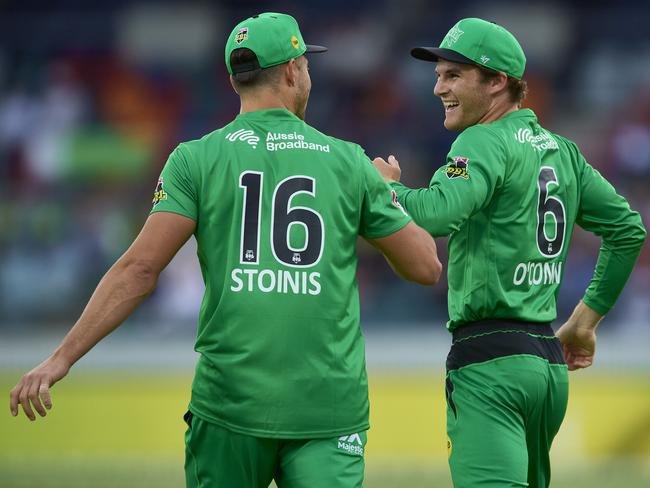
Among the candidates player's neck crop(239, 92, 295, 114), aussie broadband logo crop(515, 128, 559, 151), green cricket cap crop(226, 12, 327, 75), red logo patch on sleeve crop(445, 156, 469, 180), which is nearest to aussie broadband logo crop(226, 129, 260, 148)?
player's neck crop(239, 92, 295, 114)

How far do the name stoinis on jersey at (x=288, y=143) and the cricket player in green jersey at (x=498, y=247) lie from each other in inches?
20.2

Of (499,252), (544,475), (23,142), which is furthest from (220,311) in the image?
(23,142)

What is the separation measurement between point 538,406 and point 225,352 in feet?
4.56

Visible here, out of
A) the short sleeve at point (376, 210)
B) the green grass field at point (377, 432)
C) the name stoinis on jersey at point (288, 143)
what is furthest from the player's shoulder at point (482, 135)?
the green grass field at point (377, 432)

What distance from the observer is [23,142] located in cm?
1450

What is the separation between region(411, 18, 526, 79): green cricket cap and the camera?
16.8ft

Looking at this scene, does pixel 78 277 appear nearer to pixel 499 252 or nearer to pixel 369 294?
pixel 369 294

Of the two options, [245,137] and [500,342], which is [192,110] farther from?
[245,137]

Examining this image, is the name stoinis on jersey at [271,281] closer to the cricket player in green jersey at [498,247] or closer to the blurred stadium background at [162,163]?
the cricket player in green jersey at [498,247]

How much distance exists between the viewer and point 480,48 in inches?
202

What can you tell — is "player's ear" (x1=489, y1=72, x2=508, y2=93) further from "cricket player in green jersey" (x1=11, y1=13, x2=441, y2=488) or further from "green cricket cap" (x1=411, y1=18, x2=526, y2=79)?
"cricket player in green jersey" (x1=11, y1=13, x2=441, y2=488)

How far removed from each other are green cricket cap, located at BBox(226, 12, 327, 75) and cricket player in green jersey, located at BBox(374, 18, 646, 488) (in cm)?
66

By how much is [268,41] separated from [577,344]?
84.3 inches

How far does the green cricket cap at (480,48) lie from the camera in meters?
5.12
